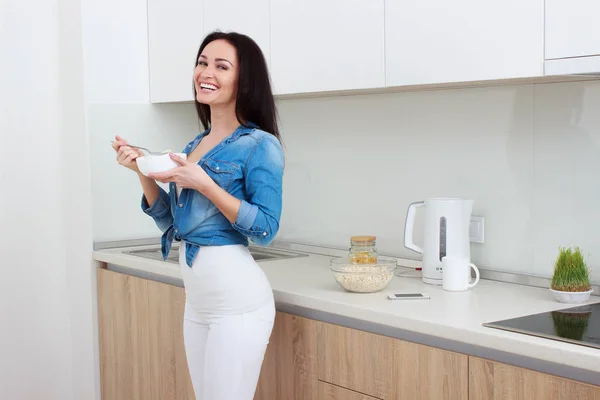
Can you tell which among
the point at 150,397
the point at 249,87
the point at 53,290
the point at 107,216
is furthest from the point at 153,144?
the point at 249,87

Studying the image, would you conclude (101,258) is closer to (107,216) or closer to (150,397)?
(107,216)

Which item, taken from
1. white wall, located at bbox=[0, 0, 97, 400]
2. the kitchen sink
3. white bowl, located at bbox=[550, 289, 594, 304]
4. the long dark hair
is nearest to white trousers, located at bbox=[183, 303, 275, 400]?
the long dark hair

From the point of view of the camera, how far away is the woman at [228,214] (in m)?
2.01

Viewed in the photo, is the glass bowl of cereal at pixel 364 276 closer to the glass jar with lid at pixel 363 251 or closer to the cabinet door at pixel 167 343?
the glass jar with lid at pixel 363 251

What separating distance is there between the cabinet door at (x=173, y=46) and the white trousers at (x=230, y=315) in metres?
1.13

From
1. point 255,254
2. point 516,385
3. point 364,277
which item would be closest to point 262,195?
point 364,277

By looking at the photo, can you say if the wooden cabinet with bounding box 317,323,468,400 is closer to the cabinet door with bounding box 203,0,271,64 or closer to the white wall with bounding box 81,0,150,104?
the cabinet door with bounding box 203,0,271,64

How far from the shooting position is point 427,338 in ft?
6.16

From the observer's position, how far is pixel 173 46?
3146 mm

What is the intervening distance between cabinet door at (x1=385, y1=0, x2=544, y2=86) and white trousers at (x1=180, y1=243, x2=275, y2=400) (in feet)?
2.12

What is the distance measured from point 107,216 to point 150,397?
2.49 feet

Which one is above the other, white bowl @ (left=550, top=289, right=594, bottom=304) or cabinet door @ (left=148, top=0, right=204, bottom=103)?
cabinet door @ (left=148, top=0, right=204, bottom=103)

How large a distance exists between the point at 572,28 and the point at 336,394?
1.04m

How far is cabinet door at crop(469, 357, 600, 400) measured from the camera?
157cm
